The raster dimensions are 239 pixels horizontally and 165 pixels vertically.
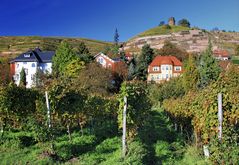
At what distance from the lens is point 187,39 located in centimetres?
16925

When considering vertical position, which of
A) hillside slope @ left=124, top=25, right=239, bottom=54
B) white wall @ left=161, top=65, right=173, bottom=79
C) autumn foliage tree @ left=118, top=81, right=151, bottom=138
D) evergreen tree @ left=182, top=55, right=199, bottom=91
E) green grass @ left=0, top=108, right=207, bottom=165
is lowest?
green grass @ left=0, top=108, right=207, bottom=165

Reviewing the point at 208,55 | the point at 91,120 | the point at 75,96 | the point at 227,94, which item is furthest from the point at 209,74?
the point at 227,94

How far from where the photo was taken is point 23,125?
75.9 ft

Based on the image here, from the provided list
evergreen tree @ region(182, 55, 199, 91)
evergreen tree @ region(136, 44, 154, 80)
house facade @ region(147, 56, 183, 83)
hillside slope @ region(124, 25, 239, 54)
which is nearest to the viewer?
evergreen tree @ region(182, 55, 199, 91)

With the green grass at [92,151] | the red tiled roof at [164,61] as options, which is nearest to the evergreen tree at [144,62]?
the red tiled roof at [164,61]

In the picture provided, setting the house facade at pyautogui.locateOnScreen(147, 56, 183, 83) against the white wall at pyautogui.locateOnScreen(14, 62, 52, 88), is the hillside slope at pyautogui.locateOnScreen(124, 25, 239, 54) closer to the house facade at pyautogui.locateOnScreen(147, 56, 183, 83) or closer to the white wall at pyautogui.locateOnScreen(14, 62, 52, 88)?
the house facade at pyautogui.locateOnScreen(147, 56, 183, 83)

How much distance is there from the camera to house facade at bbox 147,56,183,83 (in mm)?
93312

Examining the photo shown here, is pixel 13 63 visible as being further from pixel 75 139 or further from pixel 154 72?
pixel 75 139

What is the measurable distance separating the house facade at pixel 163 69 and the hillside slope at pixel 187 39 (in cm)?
6114

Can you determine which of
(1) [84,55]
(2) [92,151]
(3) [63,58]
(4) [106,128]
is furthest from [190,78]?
(2) [92,151]

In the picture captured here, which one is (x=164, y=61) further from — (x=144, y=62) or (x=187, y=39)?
(x=187, y=39)

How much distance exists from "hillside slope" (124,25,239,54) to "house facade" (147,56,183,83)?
61136mm

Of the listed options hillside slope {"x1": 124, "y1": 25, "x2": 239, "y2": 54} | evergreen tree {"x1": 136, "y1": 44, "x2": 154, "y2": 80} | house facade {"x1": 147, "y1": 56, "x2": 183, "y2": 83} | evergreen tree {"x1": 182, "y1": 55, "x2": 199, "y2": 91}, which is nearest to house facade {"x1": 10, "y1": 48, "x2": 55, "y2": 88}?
evergreen tree {"x1": 136, "y1": 44, "x2": 154, "y2": 80}

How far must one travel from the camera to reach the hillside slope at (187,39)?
160250 millimetres
